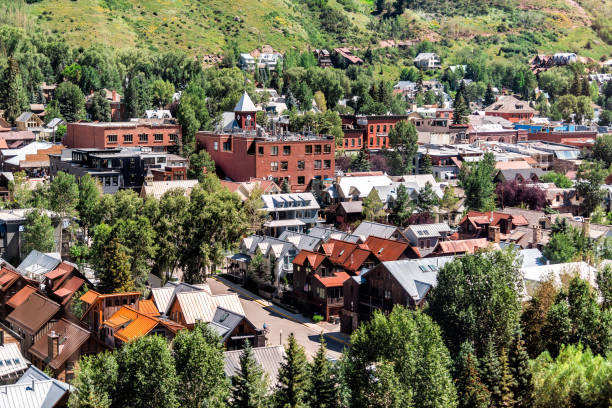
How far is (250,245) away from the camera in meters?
83.4

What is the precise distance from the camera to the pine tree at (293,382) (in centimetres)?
4388

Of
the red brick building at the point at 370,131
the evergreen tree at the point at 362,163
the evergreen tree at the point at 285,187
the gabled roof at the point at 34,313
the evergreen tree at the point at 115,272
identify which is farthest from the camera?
the red brick building at the point at 370,131

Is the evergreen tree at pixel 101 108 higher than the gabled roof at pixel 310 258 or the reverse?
higher

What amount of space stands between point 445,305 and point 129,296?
883 inches

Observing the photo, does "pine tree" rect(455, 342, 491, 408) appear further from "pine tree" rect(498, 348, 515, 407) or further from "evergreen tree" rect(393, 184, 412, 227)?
"evergreen tree" rect(393, 184, 412, 227)

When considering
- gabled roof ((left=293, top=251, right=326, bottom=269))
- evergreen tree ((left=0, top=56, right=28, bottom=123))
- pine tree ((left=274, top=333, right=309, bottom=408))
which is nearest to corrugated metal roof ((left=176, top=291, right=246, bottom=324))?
gabled roof ((left=293, top=251, right=326, bottom=269))

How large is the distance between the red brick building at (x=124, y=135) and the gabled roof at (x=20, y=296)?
54.0 meters

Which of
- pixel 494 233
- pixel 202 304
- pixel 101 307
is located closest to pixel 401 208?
pixel 494 233

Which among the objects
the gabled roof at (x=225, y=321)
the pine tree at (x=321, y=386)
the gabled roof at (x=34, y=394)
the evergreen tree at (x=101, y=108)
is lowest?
the gabled roof at (x=34, y=394)

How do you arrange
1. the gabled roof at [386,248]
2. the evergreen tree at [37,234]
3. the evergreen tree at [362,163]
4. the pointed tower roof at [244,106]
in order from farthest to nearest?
1. the pointed tower roof at [244,106]
2. the evergreen tree at [362,163]
3. the evergreen tree at [37,234]
4. the gabled roof at [386,248]

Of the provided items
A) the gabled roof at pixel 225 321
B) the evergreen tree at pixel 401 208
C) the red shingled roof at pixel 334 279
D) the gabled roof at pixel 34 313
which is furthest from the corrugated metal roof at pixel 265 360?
the evergreen tree at pixel 401 208

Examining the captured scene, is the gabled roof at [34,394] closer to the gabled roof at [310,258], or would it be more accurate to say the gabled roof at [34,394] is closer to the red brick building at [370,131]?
the gabled roof at [310,258]

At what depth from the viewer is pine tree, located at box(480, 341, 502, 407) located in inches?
1881

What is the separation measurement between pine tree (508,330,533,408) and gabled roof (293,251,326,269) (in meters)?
25.5
